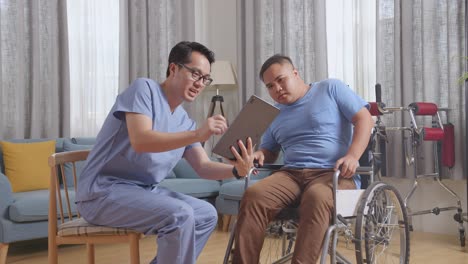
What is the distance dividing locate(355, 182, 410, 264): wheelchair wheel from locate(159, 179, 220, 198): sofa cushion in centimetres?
183

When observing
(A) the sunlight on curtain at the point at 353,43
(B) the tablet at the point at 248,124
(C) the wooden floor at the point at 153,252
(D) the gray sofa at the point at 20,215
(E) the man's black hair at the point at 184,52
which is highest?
(A) the sunlight on curtain at the point at 353,43

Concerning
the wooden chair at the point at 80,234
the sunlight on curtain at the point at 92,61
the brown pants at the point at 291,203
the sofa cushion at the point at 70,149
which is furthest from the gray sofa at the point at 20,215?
the brown pants at the point at 291,203

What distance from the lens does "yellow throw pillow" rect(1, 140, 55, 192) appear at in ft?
12.2

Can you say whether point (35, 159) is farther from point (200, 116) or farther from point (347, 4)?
point (347, 4)

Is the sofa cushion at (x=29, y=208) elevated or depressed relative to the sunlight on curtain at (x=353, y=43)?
depressed

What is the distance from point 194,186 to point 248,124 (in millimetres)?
2204

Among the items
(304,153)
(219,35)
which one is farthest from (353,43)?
(304,153)

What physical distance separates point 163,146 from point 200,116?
3.59 metres

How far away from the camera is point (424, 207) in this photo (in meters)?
4.02

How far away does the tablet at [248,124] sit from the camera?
1.90m

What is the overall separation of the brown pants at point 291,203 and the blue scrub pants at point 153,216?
0.33 meters

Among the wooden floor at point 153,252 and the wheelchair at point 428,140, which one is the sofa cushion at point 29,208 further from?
the wheelchair at point 428,140

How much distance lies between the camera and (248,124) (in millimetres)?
1936

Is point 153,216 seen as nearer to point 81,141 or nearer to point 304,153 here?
point 304,153
